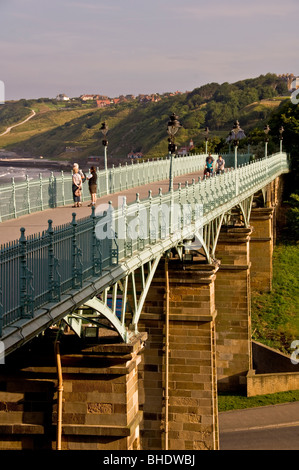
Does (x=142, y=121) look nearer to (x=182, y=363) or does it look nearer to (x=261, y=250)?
(x=261, y=250)

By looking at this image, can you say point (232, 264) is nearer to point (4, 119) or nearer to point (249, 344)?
point (249, 344)

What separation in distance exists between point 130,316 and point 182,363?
546 centimetres

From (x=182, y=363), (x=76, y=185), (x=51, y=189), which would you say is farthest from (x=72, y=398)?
(x=51, y=189)

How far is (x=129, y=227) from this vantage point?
16438 millimetres

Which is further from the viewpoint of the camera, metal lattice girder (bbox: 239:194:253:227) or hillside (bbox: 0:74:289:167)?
hillside (bbox: 0:74:289:167)

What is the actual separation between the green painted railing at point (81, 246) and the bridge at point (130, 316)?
0.09ft

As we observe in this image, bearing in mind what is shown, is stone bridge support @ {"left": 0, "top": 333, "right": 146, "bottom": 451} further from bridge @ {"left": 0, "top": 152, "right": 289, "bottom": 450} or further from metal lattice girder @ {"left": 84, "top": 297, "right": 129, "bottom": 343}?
metal lattice girder @ {"left": 84, "top": 297, "right": 129, "bottom": 343}

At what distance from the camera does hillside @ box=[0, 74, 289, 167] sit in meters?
130

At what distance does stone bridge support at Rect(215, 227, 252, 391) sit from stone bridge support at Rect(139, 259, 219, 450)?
10232mm

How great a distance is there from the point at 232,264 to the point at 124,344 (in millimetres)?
21674

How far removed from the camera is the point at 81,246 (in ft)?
44.9

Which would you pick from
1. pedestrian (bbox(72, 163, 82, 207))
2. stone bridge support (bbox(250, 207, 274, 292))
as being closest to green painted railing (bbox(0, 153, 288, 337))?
pedestrian (bbox(72, 163, 82, 207))

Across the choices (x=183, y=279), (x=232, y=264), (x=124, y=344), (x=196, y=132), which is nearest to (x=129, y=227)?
(x=124, y=344)

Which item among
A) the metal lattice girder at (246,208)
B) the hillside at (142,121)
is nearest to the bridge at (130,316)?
the metal lattice girder at (246,208)
